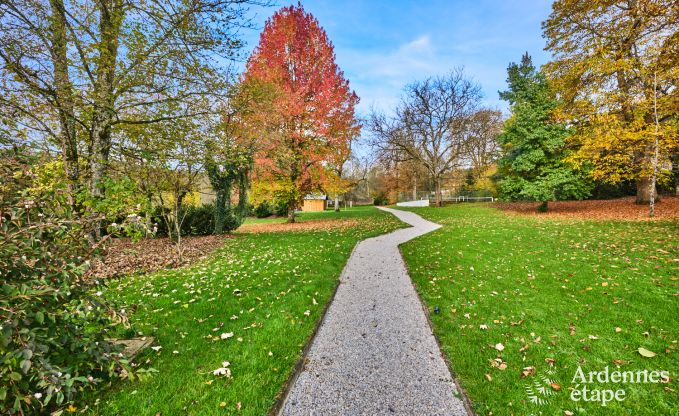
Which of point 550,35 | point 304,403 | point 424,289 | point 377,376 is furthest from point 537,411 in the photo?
point 550,35

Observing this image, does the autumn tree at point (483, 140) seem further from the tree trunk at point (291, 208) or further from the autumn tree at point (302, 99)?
the tree trunk at point (291, 208)

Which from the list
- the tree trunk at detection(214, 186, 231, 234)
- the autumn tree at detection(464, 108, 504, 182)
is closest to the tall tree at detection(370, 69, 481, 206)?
the autumn tree at detection(464, 108, 504, 182)

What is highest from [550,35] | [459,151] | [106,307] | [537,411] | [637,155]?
[550,35]

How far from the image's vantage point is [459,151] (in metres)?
24.2

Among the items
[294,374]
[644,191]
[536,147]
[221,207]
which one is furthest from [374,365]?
[644,191]

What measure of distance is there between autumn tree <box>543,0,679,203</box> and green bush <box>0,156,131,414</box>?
54.0 ft

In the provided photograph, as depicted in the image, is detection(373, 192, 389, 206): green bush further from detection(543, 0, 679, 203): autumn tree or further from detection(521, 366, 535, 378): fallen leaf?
detection(521, 366, 535, 378): fallen leaf

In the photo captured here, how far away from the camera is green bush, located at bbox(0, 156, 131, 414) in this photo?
1.75m

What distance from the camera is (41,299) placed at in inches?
75.4

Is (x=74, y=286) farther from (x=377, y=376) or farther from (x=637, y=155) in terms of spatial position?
(x=637, y=155)

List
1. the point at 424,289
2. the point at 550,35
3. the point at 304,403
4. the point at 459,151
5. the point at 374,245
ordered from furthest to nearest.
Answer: the point at 459,151
the point at 550,35
the point at 374,245
the point at 424,289
the point at 304,403

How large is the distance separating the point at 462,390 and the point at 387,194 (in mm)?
43400

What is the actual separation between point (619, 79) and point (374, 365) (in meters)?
18.6

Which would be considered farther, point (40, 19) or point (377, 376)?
point (40, 19)
